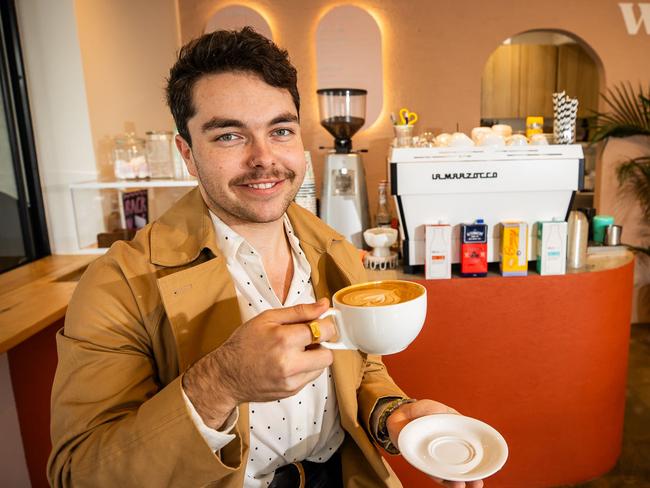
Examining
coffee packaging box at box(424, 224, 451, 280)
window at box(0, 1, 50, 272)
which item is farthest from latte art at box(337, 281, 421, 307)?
window at box(0, 1, 50, 272)

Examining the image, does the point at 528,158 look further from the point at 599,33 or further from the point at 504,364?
the point at 599,33

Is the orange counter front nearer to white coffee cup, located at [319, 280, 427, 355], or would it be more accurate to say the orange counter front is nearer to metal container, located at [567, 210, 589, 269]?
metal container, located at [567, 210, 589, 269]

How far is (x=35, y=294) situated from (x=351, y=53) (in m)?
2.97

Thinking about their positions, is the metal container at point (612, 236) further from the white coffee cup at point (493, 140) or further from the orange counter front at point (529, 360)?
the white coffee cup at point (493, 140)

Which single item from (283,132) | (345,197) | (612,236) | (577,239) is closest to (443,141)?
(345,197)

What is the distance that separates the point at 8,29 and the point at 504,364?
2700 millimetres

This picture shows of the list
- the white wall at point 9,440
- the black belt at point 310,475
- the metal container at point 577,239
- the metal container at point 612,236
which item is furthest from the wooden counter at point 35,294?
the metal container at point 612,236

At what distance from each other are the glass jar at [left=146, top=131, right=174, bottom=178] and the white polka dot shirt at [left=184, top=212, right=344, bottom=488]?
153cm

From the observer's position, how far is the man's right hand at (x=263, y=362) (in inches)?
30.0

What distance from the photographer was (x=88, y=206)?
253 cm

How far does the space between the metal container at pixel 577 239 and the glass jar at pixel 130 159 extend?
6.66 ft

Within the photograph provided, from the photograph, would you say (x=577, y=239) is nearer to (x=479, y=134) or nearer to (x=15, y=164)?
(x=479, y=134)

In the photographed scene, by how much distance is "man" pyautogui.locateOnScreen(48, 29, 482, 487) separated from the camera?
83 cm

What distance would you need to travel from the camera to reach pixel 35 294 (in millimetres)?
1917
